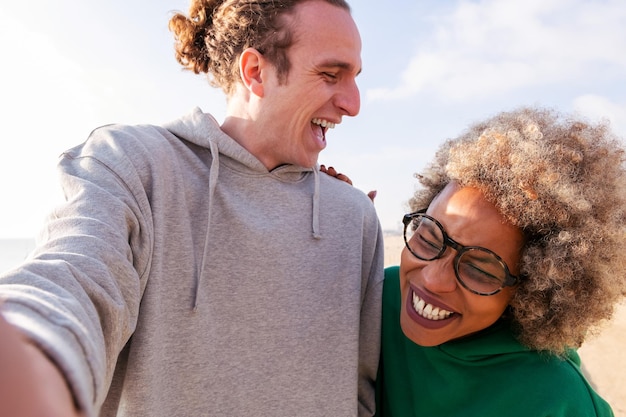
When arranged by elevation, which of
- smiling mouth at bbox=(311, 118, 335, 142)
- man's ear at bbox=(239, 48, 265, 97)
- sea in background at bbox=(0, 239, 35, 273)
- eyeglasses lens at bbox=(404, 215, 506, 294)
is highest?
man's ear at bbox=(239, 48, 265, 97)

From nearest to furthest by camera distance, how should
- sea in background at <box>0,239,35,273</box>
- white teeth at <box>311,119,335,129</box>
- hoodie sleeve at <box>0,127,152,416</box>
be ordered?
hoodie sleeve at <box>0,127,152,416</box> < white teeth at <box>311,119,335,129</box> < sea in background at <box>0,239,35,273</box>

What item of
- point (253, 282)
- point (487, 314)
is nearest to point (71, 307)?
point (253, 282)

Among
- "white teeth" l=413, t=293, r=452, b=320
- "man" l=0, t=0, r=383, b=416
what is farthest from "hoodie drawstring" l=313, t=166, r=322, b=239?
"white teeth" l=413, t=293, r=452, b=320

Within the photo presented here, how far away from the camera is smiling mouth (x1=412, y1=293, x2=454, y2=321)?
6.98 feet

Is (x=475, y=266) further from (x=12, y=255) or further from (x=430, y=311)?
(x=12, y=255)

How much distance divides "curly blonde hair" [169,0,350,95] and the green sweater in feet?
4.52

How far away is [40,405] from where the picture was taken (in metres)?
0.59

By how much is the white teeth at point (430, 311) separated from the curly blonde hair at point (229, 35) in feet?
4.22

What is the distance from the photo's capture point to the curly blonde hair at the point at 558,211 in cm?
192

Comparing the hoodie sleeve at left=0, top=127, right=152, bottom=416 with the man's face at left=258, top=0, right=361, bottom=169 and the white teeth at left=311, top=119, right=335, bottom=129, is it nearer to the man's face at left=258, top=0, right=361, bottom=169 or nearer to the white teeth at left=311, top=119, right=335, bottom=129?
the man's face at left=258, top=0, right=361, bottom=169

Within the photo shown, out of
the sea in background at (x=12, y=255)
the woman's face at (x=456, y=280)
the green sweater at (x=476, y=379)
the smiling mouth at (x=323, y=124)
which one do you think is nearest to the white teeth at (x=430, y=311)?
the woman's face at (x=456, y=280)

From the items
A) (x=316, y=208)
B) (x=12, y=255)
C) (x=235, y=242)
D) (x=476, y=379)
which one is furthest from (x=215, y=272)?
(x=12, y=255)

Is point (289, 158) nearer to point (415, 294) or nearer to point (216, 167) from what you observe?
point (216, 167)

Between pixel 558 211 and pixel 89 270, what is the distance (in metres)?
1.71
